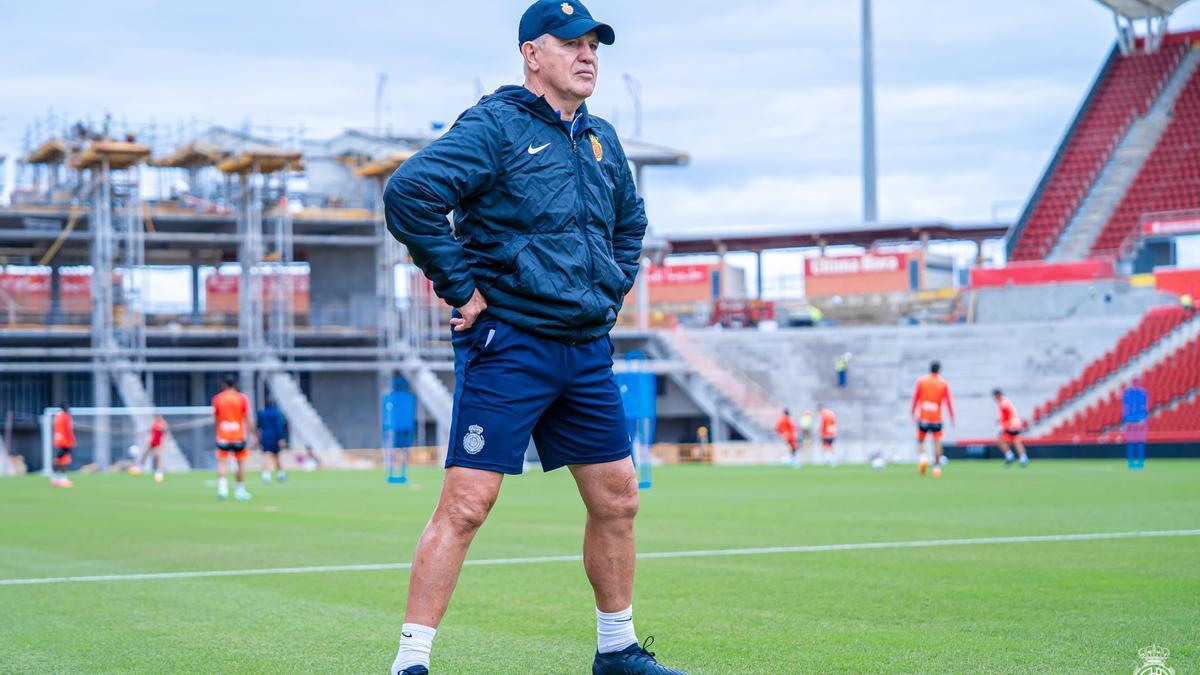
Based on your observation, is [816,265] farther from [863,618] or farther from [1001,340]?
[863,618]

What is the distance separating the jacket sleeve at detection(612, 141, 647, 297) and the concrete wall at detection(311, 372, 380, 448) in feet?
179

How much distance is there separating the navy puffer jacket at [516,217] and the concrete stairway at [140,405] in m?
42.9

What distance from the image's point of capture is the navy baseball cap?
5.39 metres

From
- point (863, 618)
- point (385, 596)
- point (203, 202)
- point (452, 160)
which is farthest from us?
point (203, 202)

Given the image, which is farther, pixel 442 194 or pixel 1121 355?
pixel 1121 355

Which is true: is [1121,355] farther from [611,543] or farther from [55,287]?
[611,543]

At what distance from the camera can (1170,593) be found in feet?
25.8

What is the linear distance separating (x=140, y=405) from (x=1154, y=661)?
48.4 m

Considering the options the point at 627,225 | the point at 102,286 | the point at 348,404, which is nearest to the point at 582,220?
the point at 627,225

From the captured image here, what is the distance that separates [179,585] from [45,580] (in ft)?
3.59

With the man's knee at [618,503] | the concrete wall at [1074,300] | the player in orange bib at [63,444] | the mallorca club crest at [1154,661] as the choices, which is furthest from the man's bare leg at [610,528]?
the concrete wall at [1074,300]

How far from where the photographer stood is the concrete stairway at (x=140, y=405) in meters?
47.5

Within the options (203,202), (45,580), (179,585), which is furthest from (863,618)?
(203,202)

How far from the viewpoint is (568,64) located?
215 inches
